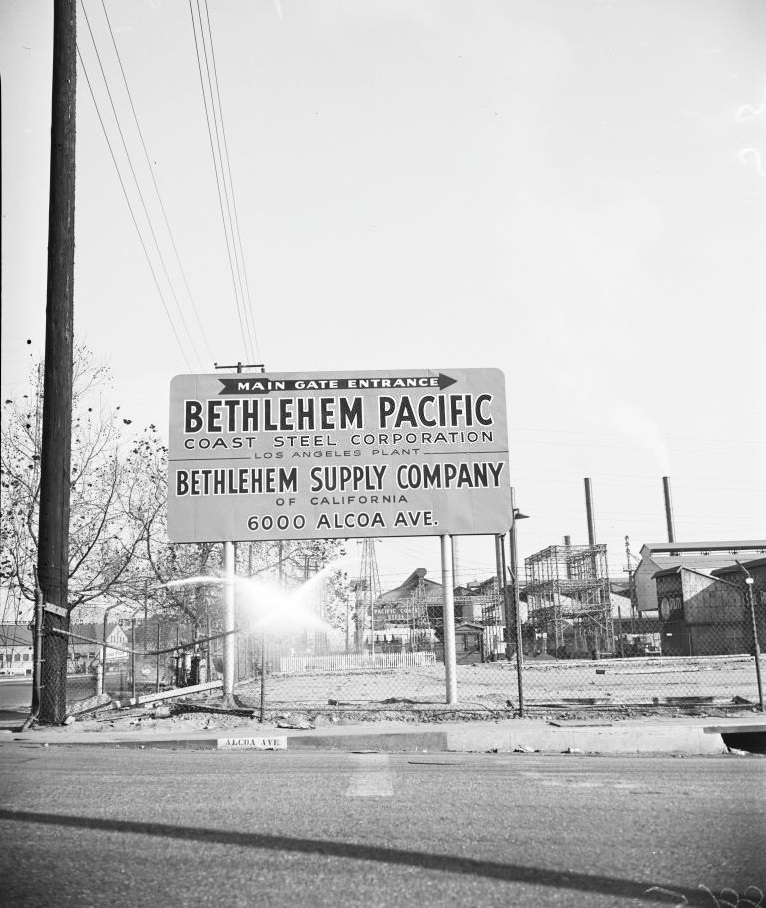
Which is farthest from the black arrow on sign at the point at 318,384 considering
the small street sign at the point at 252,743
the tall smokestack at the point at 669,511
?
the tall smokestack at the point at 669,511

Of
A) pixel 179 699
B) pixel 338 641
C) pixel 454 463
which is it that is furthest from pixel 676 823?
pixel 338 641

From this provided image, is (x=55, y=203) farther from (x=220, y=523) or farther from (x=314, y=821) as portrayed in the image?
(x=314, y=821)

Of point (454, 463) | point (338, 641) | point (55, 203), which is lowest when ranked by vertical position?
point (338, 641)

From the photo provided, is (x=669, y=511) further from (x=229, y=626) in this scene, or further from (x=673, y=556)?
(x=229, y=626)

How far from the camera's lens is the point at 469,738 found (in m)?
9.73

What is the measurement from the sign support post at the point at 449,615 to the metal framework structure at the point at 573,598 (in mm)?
35050

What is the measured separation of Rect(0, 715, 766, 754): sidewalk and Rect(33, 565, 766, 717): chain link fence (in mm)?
1061

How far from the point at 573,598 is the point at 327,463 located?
44.4 metres

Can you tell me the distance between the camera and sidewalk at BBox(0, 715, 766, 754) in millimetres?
9531

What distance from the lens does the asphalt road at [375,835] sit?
11.5 ft

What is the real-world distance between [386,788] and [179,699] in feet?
29.0

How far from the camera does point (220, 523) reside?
44.1 ft

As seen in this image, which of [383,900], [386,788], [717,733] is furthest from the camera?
[717,733]

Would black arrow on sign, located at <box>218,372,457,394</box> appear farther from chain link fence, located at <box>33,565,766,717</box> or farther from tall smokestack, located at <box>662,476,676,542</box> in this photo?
tall smokestack, located at <box>662,476,676,542</box>
